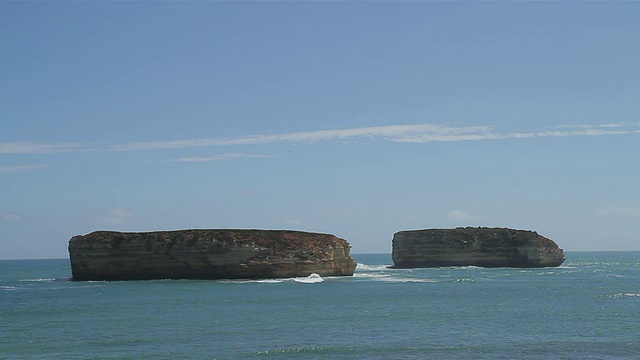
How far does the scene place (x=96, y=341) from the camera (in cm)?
3188

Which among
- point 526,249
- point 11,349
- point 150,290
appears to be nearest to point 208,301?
point 150,290

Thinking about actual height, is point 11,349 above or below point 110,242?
below

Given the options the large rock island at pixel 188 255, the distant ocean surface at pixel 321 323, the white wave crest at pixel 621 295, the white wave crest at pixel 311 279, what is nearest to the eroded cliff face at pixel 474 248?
the white wave crest at pixel 311 279

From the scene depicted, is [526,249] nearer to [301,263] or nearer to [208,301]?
[301,263]

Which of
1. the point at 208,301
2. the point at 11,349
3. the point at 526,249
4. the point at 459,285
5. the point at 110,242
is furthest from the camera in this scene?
the point at 526,249

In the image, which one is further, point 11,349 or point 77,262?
point 77,262

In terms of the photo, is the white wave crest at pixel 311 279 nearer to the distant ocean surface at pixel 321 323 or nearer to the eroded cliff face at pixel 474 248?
the distant ocean surface at pixel 321 323

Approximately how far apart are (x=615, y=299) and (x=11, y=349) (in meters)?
39.9

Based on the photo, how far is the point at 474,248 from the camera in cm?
11738

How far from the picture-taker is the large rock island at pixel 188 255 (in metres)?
76.7

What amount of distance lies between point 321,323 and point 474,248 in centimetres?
8357

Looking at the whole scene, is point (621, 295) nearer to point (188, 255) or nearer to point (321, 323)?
point (321, 323)

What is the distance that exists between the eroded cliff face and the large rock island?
4296cm

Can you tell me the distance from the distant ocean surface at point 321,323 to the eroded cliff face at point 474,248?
54.1m
